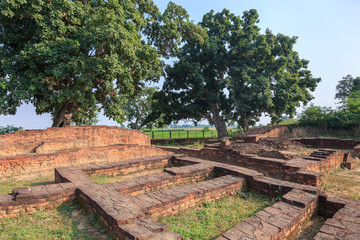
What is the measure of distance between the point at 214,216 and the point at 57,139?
725cm

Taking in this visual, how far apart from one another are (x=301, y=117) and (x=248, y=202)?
1521cm

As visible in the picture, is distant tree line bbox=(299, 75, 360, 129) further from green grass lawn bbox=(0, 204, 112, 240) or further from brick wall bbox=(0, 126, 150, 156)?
green grass lawn bbox=(0, 204, 112, 240)

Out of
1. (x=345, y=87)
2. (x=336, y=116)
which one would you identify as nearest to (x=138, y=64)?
(x=336, y=116)

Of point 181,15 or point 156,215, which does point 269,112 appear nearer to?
point 181,15

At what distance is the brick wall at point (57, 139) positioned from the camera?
6.90 m

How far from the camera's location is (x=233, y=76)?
1742 centimetres

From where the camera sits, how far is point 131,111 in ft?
79.0

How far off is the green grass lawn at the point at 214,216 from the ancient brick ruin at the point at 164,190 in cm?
16

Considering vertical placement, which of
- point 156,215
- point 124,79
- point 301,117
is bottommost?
point 156,215

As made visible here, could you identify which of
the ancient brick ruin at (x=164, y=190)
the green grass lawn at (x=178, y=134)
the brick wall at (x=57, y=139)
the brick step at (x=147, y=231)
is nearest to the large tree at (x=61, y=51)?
the brick wall at (x=57, y=139)

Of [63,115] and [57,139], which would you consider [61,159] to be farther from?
[63,115]

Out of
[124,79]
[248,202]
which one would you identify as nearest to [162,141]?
[124,79]

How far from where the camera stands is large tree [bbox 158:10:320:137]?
1641cm

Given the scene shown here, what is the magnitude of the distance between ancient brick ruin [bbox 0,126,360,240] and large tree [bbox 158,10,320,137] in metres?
9.75
